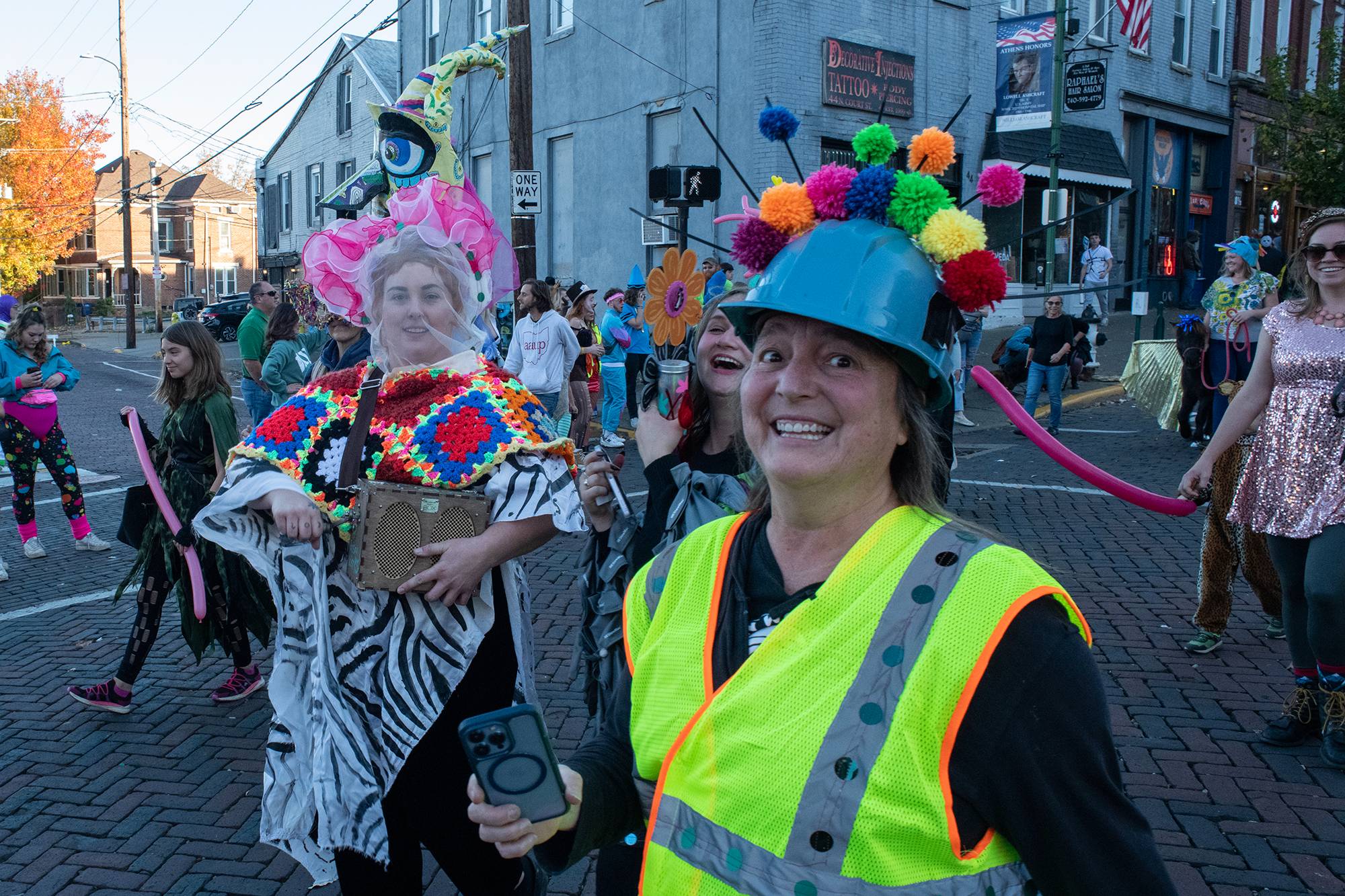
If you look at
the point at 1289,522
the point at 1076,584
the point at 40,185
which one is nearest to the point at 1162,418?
the point at 1076,584

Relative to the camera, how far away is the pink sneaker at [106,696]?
4.82 meters

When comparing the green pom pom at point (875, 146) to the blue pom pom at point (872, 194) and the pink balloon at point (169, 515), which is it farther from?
the pink balloon at point (169, 515)

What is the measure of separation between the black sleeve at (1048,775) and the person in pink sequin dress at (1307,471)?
9.98 ft

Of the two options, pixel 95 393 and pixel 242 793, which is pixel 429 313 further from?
pixel 95 393

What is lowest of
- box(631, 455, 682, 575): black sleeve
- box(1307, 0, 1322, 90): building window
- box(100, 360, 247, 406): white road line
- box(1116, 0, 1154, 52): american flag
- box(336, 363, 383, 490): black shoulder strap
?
box(100, 360, 247, 406): white road line

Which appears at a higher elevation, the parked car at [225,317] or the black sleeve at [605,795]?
the parked car at [225,317]

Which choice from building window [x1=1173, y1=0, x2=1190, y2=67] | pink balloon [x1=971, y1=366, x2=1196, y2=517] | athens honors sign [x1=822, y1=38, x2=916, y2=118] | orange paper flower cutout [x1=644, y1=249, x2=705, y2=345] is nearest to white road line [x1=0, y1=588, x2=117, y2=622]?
orange paper flower cutout [x1=644, y1=249, x2=705, y2=345]

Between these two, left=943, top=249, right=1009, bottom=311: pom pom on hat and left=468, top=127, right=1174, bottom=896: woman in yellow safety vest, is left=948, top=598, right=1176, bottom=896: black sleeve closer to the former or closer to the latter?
left=468, top=127, right=1174, bottom=896: woman in yellow safety vest

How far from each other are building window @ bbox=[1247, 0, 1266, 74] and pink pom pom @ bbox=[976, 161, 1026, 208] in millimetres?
27074

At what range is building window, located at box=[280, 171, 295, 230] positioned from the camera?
3562 cm

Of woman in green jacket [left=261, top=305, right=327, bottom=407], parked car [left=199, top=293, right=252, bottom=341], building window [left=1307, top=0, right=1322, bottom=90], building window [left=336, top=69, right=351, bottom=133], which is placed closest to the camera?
woman in green jacket [left=261, top=305, right=327, bottom=407]

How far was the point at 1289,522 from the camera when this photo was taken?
13.1ft

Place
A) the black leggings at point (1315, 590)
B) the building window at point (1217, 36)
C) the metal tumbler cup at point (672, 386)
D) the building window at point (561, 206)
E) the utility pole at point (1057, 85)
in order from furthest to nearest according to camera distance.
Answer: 1. the building window at point (1217, 36)
2. the building window at point (561, 206)
3. the utility pole at point (1057, 85)
4. the black leggings at point (1315, 590)
5. the metal tumbler cup at point (672, 386)

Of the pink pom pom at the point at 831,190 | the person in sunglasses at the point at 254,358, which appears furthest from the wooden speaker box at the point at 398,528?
the person in sunglasses at the point at 254,358
